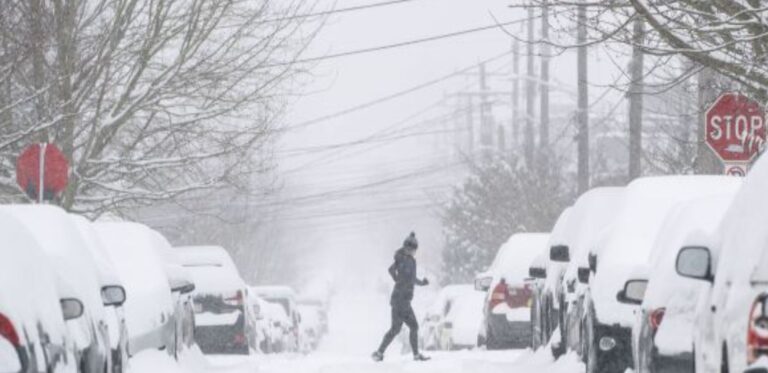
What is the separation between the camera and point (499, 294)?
2431cm

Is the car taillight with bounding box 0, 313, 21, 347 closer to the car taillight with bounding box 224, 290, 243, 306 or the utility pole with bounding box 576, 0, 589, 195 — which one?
the car taillight with bounding box 224, 290, 243, 306

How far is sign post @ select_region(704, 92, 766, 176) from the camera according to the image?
60.0 ft

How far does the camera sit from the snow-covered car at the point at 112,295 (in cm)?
1210

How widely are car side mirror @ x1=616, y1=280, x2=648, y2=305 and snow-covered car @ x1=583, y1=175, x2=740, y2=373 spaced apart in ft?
2.20

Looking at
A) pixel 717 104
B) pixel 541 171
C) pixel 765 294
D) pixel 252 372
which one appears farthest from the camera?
pixel 541 171

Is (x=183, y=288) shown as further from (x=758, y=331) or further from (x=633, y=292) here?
(x=758, y=331)

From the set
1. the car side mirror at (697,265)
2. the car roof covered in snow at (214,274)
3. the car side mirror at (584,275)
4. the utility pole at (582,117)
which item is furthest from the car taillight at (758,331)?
the utility pole at (582,117)

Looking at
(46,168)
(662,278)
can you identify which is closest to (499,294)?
(46,168)

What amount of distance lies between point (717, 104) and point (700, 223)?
694cm

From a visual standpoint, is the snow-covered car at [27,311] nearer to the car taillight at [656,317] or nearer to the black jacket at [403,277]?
the car taillight at [656,317]

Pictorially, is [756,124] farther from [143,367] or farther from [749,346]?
[749,346]

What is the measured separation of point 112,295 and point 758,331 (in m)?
6.20

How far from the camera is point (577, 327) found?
16562 mm

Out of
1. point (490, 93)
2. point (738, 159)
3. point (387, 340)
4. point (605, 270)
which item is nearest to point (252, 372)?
point (387, 340)
